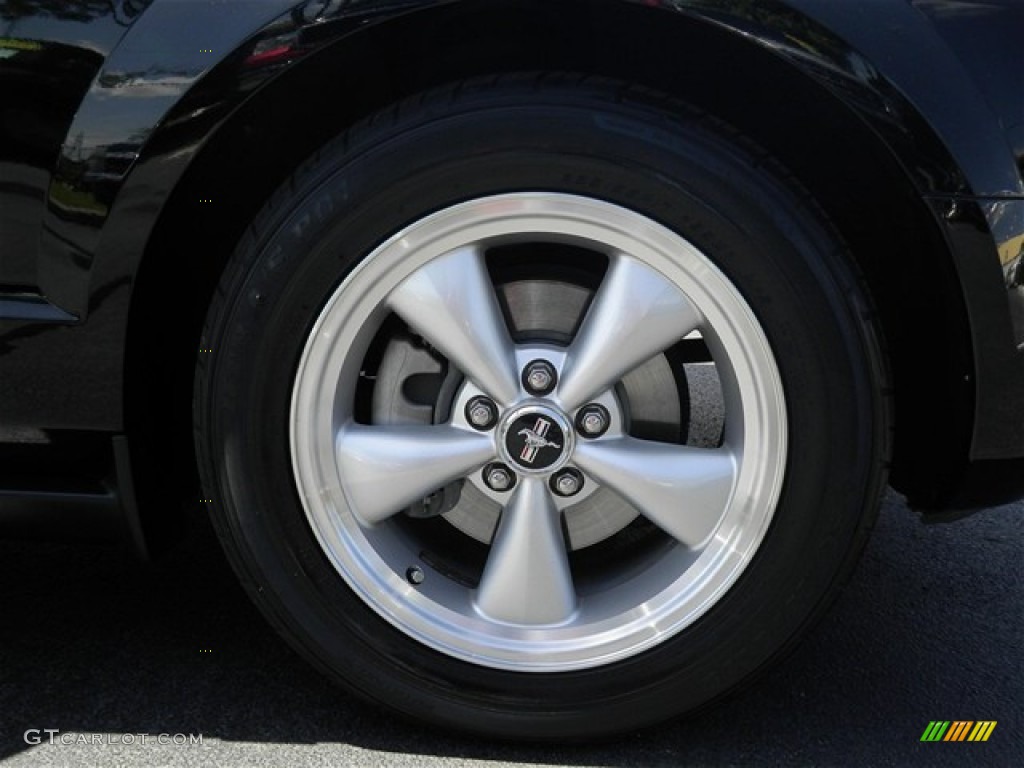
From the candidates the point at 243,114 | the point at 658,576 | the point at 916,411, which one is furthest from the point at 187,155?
the point at 916,411

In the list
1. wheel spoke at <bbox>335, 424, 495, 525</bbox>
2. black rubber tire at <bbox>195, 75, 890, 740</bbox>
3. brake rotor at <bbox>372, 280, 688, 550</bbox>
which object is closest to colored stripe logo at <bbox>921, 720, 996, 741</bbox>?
black rubber tire at <bbox>195, 75, 890, 740</bbox>

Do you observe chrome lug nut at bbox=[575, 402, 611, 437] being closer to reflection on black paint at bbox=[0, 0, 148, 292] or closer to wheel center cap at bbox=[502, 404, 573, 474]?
wheel center cap at bbox=[502, 404, 573, 474]

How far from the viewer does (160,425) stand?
5.48ft

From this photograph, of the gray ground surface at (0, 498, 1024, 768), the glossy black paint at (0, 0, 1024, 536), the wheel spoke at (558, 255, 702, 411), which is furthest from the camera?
the gray ground surface at (0, 498, 1024, 768)

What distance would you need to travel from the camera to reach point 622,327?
1555mm

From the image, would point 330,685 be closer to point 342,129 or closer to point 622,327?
point 622,327

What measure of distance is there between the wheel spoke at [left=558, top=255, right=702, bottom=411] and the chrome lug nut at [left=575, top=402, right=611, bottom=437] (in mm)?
24

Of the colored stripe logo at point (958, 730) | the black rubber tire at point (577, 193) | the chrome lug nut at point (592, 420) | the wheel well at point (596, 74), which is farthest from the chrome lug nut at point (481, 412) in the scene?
the colored stripe logo at point (958, 730)

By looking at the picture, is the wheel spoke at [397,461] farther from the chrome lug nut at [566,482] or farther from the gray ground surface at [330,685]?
the gray ground surface at [330,685]

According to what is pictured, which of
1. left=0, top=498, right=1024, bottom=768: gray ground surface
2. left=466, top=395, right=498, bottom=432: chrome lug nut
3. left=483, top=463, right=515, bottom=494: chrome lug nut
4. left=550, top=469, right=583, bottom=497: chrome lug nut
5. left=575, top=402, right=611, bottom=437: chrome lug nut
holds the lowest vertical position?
left=0, top=498, right=1024, bottom=768: gray ground surface

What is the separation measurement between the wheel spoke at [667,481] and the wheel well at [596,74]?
0.33 metres

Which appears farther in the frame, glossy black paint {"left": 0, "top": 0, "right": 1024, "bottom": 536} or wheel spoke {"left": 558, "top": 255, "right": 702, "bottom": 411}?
wheel spoke {"left": 558, "top": 255, "right": 702, "bottom": 411}

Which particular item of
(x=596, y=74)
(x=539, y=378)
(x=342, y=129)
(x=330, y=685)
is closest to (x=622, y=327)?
(x=539, y=378)

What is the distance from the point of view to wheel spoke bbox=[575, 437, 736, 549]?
1.58 metres
